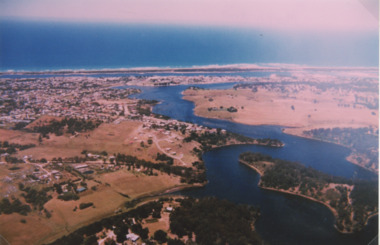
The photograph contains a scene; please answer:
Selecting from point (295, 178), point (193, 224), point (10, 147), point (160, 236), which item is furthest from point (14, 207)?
point (295, 178)

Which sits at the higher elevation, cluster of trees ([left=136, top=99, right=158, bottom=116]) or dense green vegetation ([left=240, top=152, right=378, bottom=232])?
cluster of trees ([left=136, top=99, right=158, bottom=116])

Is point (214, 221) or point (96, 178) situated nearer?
point (214, 221)

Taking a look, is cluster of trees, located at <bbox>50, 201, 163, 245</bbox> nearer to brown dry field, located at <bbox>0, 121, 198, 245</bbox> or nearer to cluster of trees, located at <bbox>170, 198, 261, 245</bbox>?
brown dry field, located at <bbox>0, 121, 198, 245</bbox>

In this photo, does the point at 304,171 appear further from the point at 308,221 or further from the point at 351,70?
the point at 351,70

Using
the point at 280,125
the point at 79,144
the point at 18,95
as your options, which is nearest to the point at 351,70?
the point at 280,125

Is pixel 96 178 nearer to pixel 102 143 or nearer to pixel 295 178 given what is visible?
pixel 102 143

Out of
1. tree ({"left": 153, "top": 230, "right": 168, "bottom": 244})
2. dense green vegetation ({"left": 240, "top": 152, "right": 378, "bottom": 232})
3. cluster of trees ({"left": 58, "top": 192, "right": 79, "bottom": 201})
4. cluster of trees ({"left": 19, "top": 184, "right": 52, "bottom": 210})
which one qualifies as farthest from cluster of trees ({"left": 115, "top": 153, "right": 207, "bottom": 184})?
tree ({"left": 153, "top": 230, "right": 168, "bottom": 244})
